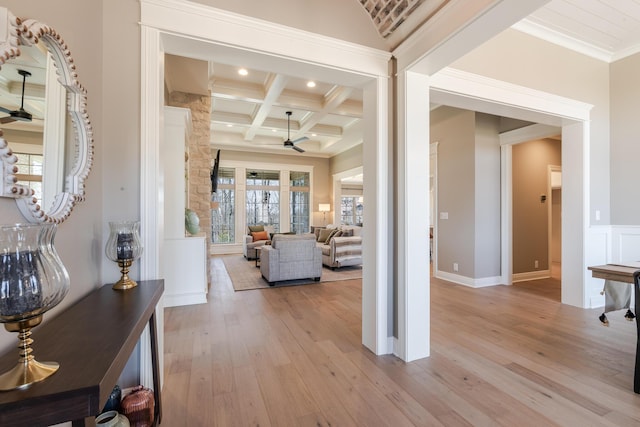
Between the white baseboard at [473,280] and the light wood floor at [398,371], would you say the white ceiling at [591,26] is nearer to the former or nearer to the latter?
the light wood floor at [398,371]

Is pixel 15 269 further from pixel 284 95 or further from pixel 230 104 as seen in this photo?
pixel 230 104

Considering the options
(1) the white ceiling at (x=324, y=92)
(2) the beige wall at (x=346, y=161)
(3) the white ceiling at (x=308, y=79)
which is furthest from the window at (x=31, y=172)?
(2) the beige wall at (x=346, y=161)

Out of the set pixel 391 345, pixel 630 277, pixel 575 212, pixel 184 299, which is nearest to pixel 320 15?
pixel 391 345

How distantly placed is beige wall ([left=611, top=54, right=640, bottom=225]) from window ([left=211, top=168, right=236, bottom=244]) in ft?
27.7

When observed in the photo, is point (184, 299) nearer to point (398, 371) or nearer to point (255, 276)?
point (255, 276)

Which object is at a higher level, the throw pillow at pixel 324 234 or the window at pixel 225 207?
the window at pixel 225 207

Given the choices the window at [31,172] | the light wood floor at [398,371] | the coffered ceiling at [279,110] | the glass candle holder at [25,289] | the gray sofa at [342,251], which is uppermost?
the coffered ceiling at [279,110]

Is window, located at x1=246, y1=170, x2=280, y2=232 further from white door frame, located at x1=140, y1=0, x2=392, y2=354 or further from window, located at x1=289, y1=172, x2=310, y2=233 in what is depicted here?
white door frame, located at x1=140, y1=0, x2=392, y2=354

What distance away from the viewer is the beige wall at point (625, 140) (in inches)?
142

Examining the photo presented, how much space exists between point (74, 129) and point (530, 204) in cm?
626

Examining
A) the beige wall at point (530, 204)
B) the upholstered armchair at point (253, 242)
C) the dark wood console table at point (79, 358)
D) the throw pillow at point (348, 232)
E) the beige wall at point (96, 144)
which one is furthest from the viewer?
the upholstered armchair at point (253, 242)

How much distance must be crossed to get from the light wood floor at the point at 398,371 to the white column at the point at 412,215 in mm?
241

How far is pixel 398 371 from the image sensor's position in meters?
2.15

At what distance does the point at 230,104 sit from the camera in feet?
19.9
